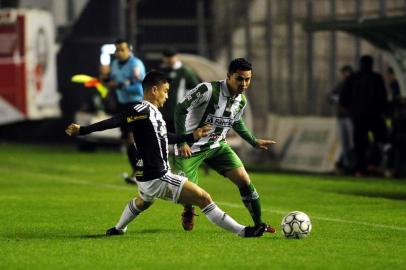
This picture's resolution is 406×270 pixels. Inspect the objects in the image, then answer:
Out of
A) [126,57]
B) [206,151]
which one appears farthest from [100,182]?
[206,151]

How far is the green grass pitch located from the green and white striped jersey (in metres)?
1.02

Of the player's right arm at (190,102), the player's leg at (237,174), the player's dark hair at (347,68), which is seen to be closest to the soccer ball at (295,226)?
the player's leg at (237,174)

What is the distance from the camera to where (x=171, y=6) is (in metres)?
38.0

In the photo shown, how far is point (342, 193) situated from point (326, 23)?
4.97 meters

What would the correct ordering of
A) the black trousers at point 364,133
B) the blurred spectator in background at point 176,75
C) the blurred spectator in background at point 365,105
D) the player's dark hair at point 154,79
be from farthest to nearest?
the black trousers at point 364,133 → the blurred spectator in background at point 365,105 → the blurred spectator in background at point 176,75 → the player's dark hair at point 154,79

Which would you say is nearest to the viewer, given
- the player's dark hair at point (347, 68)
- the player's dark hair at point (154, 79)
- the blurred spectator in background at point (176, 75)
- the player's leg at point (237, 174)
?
the player's dark hair at point (154, 79)

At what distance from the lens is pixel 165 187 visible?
1348 centimetres

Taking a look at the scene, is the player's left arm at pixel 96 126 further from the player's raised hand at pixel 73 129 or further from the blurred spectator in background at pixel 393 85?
the blurred spectator in background at pixel 393 85

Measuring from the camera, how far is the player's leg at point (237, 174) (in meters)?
14.4

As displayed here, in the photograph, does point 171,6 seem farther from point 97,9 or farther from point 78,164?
point 78,164

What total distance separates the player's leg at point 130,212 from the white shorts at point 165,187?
24 centimetres

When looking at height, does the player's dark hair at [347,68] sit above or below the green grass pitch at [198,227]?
above

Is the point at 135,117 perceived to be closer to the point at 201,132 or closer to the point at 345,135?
the point at 201,132

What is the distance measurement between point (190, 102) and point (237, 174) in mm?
931
